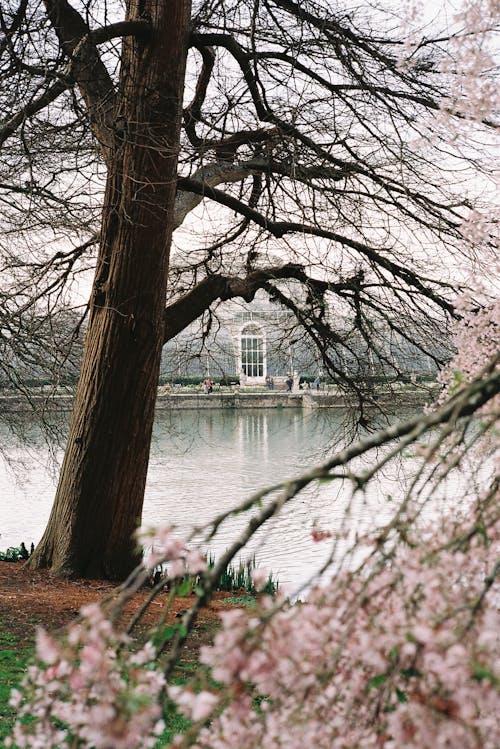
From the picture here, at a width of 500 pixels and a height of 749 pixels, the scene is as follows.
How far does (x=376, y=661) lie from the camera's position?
96 cm

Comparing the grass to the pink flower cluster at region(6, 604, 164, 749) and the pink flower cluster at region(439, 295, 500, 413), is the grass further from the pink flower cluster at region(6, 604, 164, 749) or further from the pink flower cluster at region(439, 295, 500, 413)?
the pink flower cluster at region(6, 604, 164, 749)

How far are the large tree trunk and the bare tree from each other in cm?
1

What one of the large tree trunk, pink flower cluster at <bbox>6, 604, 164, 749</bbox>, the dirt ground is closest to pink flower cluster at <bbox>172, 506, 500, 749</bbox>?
pink flower cluster at <bbox>6, 604, 164, 749</bbox>

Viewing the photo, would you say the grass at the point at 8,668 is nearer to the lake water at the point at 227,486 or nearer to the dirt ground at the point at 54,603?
the dirt ground at the point at 54,603

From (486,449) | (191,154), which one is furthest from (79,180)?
(486,449)

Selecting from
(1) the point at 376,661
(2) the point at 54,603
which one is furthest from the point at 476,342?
(2) the point at 54,603

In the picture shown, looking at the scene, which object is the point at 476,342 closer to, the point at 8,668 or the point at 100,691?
the point at 100,691

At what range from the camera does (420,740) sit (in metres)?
0.87

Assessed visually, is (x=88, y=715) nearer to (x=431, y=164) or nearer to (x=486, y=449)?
(x=486, y=449)

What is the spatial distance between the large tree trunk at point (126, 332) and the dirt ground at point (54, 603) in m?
0.23

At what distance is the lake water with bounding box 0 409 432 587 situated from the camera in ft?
31.0

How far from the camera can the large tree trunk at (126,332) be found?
569 centimetres

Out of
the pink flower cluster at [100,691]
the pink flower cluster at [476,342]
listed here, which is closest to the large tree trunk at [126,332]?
the pink flower cluster at [476,342]

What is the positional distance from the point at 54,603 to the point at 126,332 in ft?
6.32
